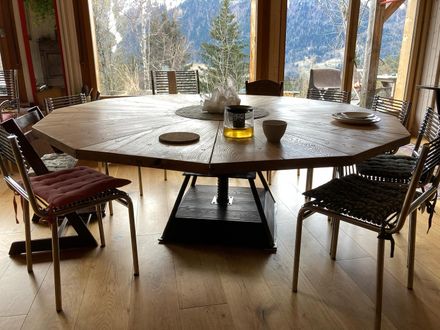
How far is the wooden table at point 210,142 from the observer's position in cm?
129

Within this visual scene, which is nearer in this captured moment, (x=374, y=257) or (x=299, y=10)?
(x=374, y=257)

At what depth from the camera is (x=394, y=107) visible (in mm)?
2387

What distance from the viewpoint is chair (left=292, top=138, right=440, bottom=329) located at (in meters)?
1.33

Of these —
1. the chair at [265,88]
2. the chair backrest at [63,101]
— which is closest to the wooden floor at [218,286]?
the chair backrest at [63,101]

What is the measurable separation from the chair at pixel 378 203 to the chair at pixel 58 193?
34.4 inches

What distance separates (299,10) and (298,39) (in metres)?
0.32

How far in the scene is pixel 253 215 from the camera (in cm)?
223

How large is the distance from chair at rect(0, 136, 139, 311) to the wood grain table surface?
0.20m

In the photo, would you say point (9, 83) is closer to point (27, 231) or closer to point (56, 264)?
point (27, 231)

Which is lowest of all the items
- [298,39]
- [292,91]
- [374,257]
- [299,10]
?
[374,257]

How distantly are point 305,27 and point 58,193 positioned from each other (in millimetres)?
3721

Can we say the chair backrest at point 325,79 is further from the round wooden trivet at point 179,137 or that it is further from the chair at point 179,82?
the round wooden trivet at point 179,137

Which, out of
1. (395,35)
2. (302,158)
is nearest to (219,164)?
(302,158)

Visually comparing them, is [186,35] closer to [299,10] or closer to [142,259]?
[299,10]
